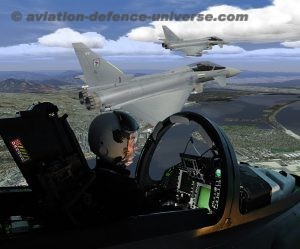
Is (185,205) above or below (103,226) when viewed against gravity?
below

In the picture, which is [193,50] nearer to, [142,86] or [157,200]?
[142,86]

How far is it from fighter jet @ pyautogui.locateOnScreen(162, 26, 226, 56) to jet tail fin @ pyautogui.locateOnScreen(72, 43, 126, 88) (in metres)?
8.63

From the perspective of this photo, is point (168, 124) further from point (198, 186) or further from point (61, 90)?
point (61, 90)

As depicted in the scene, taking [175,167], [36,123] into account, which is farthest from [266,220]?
[36,123]

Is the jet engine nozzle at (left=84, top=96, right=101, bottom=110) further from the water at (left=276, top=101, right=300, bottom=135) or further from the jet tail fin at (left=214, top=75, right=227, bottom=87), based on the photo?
the water at (left=276, top=101, right=300, bottom=135)

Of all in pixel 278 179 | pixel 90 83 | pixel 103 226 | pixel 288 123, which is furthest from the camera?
pixel 288 123

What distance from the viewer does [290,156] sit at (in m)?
41.3

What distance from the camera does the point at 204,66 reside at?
5316 cm

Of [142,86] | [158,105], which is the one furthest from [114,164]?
[158,105]

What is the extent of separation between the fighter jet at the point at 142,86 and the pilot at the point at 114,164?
1520 inches

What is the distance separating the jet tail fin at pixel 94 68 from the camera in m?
52.9

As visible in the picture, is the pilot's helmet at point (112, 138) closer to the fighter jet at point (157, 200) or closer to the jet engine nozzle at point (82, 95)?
the fighter jet at point (157, 200)

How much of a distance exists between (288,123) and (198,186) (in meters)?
71.4

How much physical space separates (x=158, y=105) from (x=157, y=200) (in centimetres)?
4522
